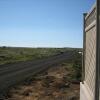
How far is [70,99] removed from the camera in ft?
43.8

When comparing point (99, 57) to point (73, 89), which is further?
point (73, 89)

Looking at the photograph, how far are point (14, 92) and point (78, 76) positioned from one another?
26.0 feet

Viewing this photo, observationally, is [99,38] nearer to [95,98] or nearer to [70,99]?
[95,98]

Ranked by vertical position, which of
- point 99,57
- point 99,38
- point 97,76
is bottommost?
point 97,76

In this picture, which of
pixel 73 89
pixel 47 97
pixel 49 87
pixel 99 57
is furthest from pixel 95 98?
pixel 49 87

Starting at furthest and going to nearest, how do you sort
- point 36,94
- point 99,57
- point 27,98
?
point 36,94 → point 27,98 → point 99,57

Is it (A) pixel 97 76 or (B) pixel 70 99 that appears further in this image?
(B) pixel 70 99

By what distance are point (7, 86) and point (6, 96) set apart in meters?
3.87

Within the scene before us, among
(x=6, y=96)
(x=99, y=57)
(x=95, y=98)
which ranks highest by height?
(x=99, y=57)

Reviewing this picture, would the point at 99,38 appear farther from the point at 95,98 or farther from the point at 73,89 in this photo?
the point at 73,89

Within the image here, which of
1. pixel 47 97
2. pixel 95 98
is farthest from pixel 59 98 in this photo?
pixel 95 98

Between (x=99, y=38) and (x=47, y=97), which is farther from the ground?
(x=99, y=38)

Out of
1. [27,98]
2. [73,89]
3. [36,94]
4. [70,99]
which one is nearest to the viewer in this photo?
[70,99]

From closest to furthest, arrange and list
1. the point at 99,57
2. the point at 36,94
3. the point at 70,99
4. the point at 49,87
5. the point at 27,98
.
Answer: the point at 99,57 → the point at 70,99 → the point at 27,98 → the point at 36,94 → the point at 49,87
